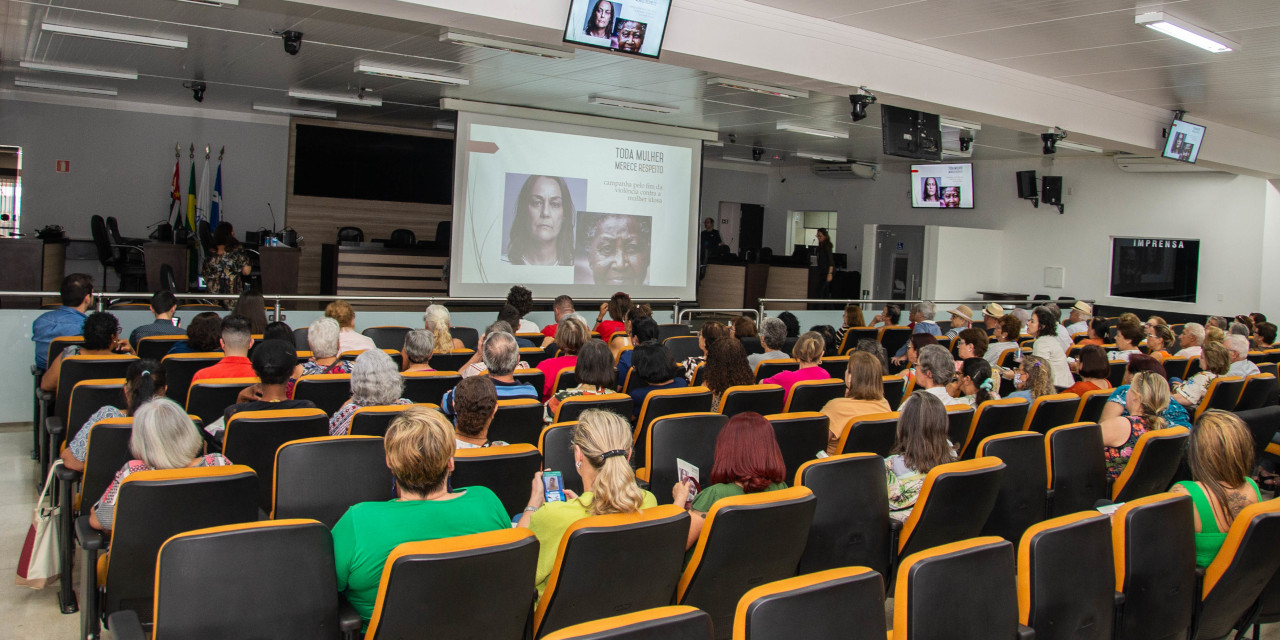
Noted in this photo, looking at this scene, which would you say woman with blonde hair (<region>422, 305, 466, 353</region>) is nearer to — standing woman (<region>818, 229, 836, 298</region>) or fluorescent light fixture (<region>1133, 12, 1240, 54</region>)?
fluorescent light fixture (<region>1133, 12, 1240, 54</region>)

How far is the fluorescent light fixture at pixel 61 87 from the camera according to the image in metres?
11.5

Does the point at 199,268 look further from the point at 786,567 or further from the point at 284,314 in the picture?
the point at 786,567

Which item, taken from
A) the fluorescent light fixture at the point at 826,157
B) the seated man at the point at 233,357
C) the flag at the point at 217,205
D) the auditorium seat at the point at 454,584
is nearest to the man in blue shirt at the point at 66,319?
the seated man at the point at 233,357

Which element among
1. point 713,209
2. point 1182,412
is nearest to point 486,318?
point 1182,412

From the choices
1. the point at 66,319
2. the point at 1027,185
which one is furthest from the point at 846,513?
the point at 1027,185

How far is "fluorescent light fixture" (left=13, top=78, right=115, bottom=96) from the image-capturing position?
11461 millimetres

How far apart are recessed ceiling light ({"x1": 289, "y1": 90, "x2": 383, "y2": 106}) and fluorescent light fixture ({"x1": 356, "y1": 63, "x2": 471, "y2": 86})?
1857mm

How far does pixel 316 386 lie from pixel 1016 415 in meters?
3.63

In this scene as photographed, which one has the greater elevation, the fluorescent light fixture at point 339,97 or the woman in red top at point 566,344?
the fluorescent light fixture at point 339,97

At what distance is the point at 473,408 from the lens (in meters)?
3.36

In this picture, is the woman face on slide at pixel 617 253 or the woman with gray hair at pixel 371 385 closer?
the woman with gray hair at pixel 371 385

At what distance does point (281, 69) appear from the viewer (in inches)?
397

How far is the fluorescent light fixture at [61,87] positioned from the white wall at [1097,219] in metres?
13.3

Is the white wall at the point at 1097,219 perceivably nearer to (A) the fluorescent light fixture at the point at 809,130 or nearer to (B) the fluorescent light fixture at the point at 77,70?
(A) the fluorescent light fixture at the point at 809,130
